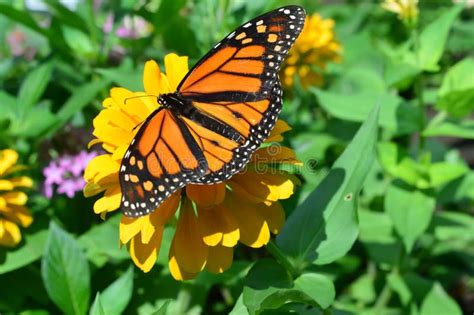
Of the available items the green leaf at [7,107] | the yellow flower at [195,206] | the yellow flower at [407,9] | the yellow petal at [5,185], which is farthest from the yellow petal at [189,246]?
the yellow flower at [407,9]

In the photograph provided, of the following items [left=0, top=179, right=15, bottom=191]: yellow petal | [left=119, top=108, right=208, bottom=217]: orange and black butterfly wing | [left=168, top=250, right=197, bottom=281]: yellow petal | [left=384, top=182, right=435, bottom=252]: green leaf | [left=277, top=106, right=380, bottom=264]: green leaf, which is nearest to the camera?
[left=119, top=108, right=208, bottom=217]: orange and black butterfly wing

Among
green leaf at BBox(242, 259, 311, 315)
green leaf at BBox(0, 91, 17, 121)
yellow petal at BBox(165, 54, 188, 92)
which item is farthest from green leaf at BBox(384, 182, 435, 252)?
green leaf at BBox(0, 91, 17, 121)

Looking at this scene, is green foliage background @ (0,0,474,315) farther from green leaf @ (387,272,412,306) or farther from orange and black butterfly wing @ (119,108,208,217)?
orange and black butterfly wing @ (119,108,208,217)

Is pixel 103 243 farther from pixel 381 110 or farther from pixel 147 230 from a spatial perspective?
pixel 381 110

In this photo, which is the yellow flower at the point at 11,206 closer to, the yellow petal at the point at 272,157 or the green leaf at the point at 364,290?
the yellow petal at the point at 272,157

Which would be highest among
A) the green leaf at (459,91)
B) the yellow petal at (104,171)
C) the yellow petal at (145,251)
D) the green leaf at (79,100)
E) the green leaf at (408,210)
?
the yellow petal at (104,171)

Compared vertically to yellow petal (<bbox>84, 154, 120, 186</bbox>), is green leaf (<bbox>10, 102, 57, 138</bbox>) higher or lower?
lower

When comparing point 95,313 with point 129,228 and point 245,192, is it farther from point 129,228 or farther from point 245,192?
point 245,192
